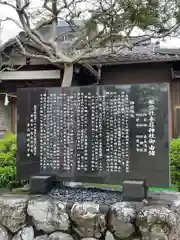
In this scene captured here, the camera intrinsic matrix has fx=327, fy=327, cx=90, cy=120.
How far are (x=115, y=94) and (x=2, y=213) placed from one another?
1834mm

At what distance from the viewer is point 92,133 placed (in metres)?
3.78

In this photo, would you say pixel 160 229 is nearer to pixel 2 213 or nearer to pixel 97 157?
pixel 97 157

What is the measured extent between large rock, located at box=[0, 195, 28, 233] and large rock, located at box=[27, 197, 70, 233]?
0.26 feet

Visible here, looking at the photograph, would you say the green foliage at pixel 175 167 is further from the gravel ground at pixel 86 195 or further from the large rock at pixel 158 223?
the large rock at pixel 158 223

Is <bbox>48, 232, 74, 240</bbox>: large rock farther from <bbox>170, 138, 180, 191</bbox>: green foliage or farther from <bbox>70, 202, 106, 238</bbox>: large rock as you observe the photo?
<bbox>170, 138, 180, 191</bbox>: green foliage

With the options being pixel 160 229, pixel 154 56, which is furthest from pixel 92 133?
pixel 154 56

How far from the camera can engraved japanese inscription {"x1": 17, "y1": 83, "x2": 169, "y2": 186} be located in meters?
3.54

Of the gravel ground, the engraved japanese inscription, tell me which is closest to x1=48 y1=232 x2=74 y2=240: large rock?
the gravel ground

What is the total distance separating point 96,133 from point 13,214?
1277 mm

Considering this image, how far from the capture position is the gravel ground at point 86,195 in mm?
3572

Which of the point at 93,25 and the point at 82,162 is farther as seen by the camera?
the point at 93,25

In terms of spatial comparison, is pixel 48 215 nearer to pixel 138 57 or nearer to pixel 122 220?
pixel 122 220

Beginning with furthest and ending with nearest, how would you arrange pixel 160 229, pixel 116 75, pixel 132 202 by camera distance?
pixel 116 75 < pixel 132 202 < pixel 160 229

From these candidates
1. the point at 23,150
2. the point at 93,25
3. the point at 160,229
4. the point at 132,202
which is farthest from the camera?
the point at 93,25
